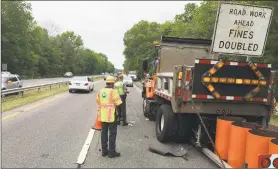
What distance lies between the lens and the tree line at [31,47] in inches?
2311

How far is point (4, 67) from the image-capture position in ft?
144

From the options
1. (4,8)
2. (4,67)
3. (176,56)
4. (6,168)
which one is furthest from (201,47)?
(4,8)

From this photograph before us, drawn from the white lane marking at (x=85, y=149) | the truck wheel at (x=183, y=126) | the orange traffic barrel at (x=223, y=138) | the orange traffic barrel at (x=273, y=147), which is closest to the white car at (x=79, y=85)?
the white lane marking at (x=85, y=149)

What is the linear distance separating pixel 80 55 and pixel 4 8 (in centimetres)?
6377

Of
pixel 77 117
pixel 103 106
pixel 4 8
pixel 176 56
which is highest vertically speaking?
pixel 4 8

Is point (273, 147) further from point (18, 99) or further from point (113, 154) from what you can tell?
point (18, 99)

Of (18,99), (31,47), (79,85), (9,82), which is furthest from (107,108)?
(31,47)

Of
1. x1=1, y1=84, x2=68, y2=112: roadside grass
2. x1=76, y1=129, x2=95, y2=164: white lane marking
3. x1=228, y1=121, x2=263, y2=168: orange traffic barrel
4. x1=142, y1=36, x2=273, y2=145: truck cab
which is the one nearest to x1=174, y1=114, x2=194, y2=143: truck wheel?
x1=142, y1=36, x2=273, y2=145: truck cab

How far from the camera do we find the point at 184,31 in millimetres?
38844

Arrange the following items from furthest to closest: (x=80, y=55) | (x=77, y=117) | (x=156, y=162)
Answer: (x=80, y=55)
(x=77, y=117)
(x=156, y=162)

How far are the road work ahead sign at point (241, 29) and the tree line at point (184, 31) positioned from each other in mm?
5804

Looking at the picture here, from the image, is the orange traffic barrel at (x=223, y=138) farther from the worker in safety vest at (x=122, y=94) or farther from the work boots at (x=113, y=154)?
the worker in safety vest at (x=122, y=94)

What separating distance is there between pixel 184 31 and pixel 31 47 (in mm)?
46473

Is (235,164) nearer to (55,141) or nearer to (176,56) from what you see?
(55,141)
